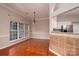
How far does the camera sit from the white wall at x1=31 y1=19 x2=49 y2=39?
10.5 metres

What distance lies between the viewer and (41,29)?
422 inches

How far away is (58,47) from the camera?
3.97m

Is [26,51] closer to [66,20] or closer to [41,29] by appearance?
[66,20]

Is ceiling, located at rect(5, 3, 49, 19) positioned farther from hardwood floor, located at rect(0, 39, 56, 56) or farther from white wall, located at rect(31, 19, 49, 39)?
white wall, located at rect(31, 19, 49, 39)

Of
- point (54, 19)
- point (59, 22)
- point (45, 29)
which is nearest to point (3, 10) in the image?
point (54, 19)

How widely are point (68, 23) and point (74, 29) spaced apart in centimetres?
63

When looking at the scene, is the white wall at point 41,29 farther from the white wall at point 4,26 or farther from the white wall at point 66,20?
the white wall at point 66,20

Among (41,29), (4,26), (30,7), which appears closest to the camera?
(4,26)

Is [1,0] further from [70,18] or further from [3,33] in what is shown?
[3,33]

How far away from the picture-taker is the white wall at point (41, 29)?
10542 mm

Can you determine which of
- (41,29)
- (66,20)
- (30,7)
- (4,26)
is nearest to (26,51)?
(4,26)

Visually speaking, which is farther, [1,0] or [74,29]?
[74,29]

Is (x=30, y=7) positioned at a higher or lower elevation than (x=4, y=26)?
higher

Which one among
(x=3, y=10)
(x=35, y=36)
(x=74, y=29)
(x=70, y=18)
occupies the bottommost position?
(x=35, y=36)
